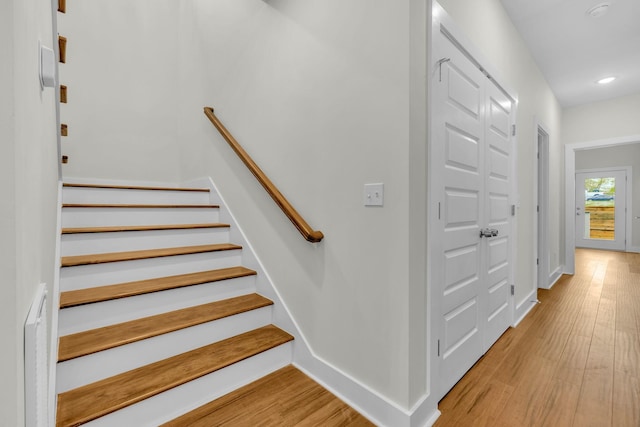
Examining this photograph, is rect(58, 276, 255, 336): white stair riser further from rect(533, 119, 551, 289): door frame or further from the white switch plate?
rect(533, 119, 551, 289): door frame

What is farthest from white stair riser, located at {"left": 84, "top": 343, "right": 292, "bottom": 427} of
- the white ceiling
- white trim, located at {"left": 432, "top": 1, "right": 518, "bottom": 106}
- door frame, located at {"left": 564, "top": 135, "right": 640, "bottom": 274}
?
door frame, located at {"left": 564, "top": 135, "right": 640, "bottom": 274}

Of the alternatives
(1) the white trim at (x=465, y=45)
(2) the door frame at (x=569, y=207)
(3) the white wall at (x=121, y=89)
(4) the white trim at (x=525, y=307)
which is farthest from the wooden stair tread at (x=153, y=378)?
(2) the door frame at (x=569, y=207)

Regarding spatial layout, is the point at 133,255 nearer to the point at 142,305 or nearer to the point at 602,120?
the point at 142,305

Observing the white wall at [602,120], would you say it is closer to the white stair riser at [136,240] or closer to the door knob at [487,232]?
the door knob at [487,232]

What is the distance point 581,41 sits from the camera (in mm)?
2949

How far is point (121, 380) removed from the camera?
4.67 feet

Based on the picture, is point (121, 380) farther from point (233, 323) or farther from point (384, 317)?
point (384, 317)

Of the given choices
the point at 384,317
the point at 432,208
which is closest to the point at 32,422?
the point at 384,317

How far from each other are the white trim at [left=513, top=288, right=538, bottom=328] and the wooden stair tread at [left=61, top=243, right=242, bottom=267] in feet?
8.38

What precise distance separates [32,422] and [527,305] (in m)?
3.60

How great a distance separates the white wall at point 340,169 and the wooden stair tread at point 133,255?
34 centimetres

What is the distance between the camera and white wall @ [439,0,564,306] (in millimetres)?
2008

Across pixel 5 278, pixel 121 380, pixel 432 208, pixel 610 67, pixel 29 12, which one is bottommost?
pixel 121 380

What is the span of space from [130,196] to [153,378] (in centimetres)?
179
